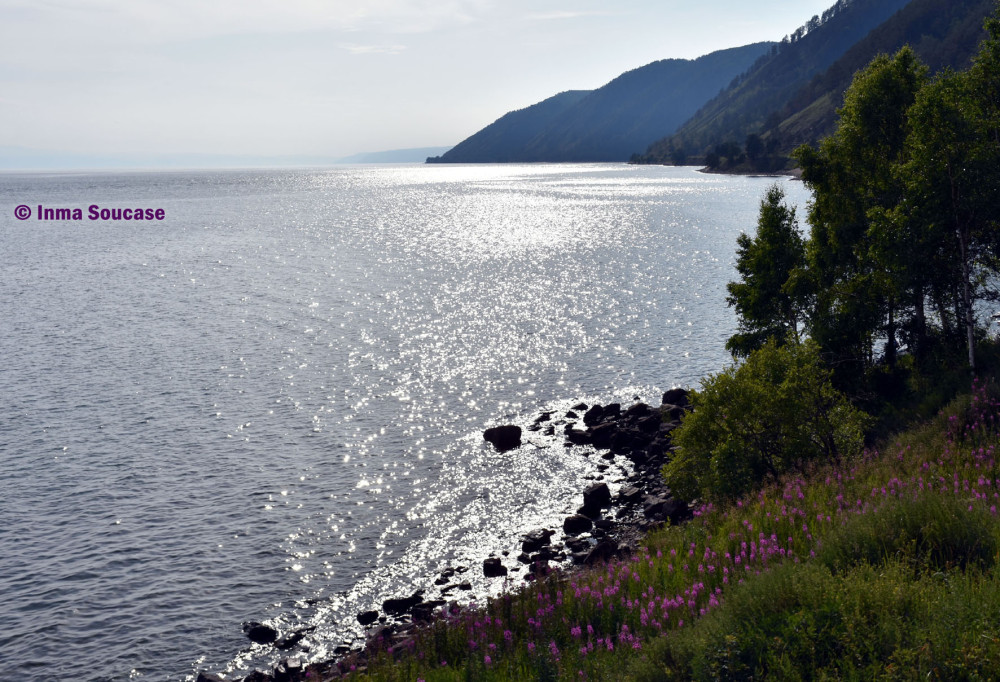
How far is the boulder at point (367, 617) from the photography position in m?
22.7

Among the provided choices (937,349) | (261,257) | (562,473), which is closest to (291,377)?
(562,473)

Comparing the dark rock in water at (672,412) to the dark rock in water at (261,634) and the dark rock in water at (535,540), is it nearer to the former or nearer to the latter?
the dark rock in water at (535,540)

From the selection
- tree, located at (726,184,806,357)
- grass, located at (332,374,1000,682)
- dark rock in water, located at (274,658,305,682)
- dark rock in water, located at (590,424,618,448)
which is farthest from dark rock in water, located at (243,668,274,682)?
tree, located at (726,184,806,357)

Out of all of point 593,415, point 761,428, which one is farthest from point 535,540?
point 593,415

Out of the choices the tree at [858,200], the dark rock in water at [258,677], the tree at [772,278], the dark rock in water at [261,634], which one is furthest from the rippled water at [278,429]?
the tree at [858,200]

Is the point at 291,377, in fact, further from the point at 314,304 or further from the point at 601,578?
the point at 601,578

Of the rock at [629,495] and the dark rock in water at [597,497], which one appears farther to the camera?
the rock at [629,495]

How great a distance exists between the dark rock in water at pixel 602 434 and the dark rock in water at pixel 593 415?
171 centimetres

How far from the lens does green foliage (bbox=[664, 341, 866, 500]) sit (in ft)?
74.4

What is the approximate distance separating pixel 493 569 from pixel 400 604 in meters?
3.74

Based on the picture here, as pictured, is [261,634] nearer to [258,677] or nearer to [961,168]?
[258,677]

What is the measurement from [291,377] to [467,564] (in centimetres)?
2793

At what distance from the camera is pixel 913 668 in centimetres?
796

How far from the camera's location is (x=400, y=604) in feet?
76.8
